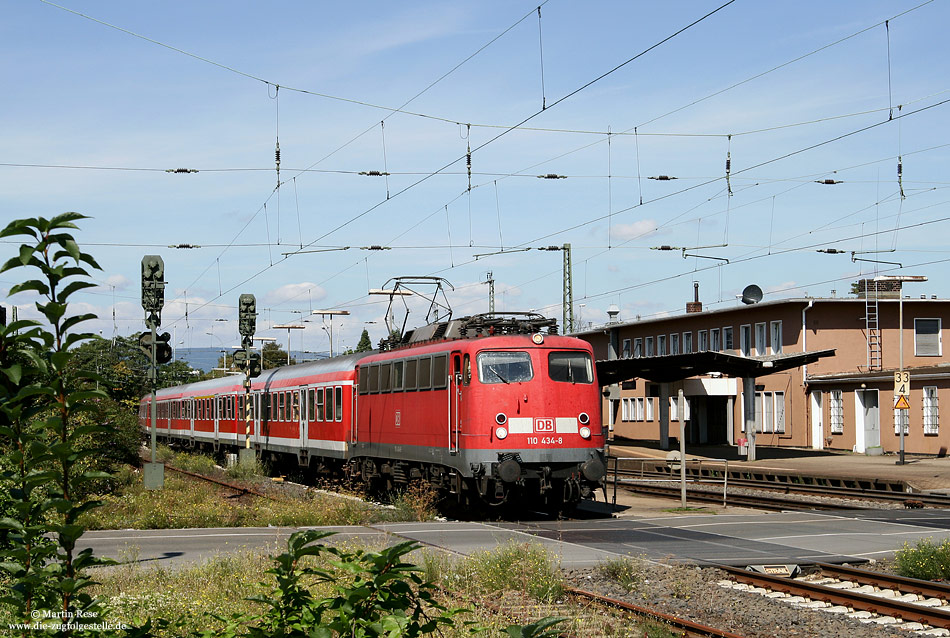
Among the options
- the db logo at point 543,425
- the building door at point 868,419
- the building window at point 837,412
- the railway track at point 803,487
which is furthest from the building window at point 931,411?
the db logo at point 543,425

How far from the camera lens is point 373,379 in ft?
80.1

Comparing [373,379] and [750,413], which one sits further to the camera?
[750,413]

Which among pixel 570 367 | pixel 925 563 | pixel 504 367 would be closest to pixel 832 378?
pixel 570 367

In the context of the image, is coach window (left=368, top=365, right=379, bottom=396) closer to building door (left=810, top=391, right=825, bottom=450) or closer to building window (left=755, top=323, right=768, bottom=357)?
building door (left=810, top=391, right=825, bottom=450)

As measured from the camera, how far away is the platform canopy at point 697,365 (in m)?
37.9

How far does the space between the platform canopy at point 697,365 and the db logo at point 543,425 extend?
1781 centimetres

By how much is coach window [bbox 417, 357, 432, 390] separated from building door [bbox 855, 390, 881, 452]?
90.2 feet

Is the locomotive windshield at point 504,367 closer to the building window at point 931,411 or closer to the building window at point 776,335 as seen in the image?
the building window at point 931,411

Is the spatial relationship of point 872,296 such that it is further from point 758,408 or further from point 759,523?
point 759,523

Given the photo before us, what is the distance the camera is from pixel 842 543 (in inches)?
624

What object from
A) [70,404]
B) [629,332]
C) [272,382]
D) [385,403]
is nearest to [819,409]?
[629,332]

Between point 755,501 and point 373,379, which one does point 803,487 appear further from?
point 373,379

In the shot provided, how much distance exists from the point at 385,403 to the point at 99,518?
688 centimetres

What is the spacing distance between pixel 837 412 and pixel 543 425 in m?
29.8
